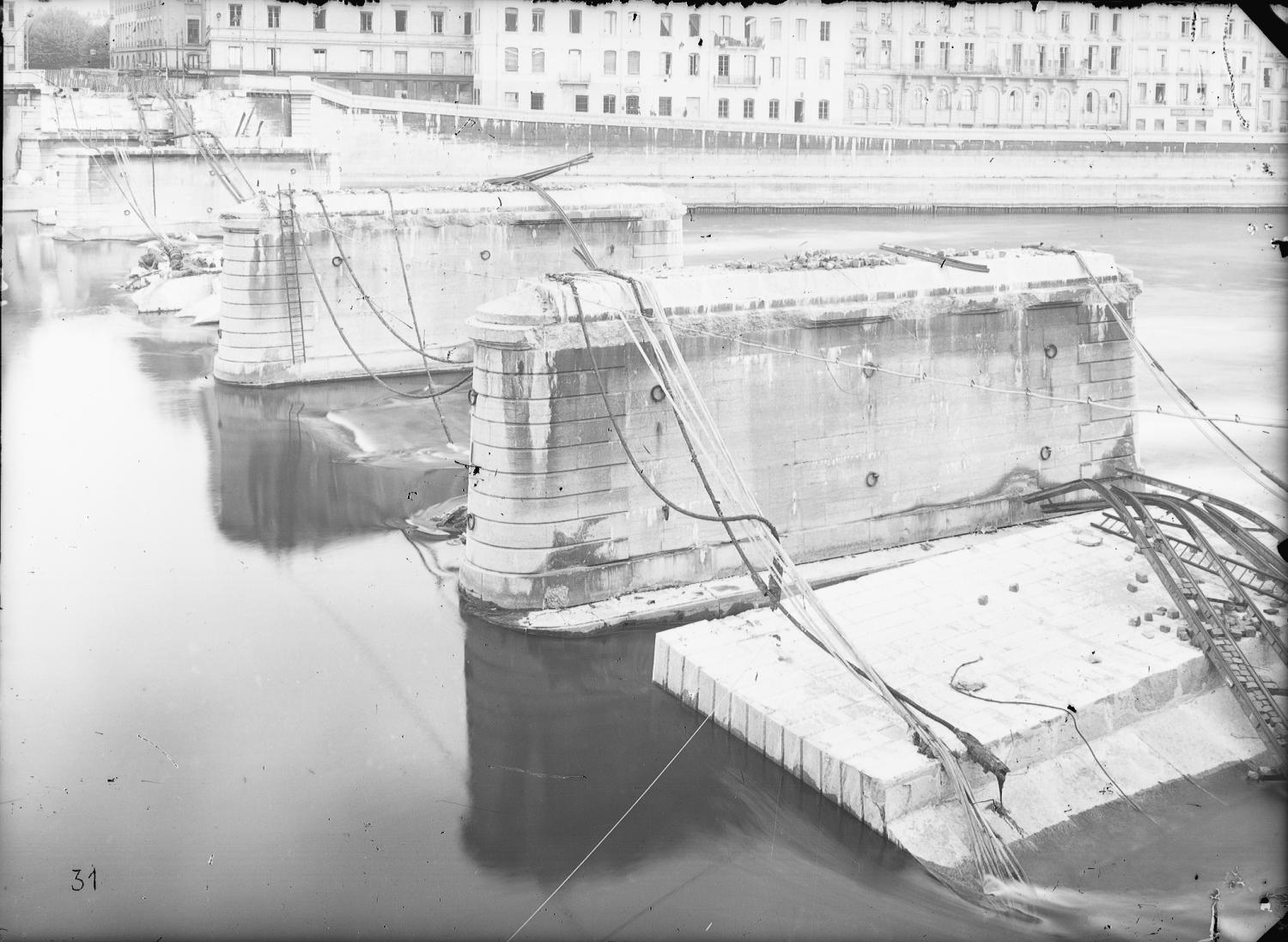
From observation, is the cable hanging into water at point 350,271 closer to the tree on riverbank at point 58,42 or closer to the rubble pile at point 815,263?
the rubble pile at point 815,263

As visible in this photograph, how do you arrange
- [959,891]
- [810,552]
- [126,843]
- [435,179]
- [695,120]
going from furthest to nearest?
[695,120], [435,179], [810,552], [126,843], [959,891]

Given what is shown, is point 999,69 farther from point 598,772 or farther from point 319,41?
point 598,772

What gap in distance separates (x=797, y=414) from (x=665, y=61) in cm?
5934

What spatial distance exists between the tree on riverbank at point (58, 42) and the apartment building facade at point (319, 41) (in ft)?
29.0

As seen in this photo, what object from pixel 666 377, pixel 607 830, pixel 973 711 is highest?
pixel 666 377

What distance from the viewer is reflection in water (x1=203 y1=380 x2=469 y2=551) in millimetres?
20984

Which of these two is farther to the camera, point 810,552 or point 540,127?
point 540,127

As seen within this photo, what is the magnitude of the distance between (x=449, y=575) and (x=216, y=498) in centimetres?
570

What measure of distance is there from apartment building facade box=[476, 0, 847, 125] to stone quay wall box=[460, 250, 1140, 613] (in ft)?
168

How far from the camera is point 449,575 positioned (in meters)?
18.2

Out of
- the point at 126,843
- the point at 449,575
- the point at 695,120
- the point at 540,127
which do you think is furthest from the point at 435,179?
the point at 126,843

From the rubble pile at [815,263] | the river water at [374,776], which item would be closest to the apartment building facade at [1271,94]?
the river water at [374,776]

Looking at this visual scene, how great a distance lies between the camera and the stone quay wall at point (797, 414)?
1581cm

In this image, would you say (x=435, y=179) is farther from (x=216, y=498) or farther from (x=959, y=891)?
(x=959, y=891)
